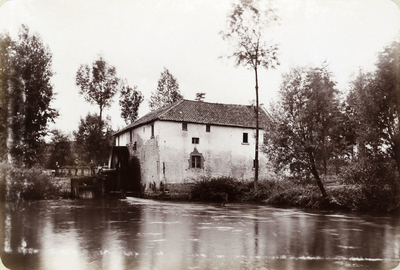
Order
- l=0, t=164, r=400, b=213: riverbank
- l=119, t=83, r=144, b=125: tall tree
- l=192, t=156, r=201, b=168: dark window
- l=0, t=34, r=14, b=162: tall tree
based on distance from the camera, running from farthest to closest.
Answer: l=192, t=156, r=201, b=168: dark window
l=119, t=83, r=144, b=125: tall tree
l=0, t=164, r=400, b=213: riverbank
l=0, t=34, r=14, b=162: tall tree

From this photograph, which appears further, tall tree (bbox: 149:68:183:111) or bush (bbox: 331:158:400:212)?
tall tree (bbox: 149:68:183:111)

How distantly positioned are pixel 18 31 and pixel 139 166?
10.2 metres

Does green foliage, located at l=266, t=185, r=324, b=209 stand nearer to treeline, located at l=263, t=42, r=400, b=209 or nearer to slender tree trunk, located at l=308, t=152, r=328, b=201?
slender tree trunk, located at l=308, t=152, r=328, b=201

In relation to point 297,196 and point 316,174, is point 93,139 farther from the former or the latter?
point 297,196

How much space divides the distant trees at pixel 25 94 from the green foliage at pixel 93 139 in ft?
3.78

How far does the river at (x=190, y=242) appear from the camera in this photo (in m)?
5.52

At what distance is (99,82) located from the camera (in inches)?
286

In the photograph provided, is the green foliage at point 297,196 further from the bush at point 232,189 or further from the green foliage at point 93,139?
the green foliage at point 93,139

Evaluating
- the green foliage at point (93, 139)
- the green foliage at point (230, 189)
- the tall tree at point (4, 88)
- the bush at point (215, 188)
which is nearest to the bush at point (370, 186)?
the green foliage at point (230, 189)

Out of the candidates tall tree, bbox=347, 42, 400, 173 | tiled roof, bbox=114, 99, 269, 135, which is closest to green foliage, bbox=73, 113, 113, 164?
tiled roof, bbox=114, 99, 269, 135

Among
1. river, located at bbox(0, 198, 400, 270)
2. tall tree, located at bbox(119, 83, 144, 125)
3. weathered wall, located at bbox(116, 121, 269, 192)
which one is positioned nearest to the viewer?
river, located at bbox(0, 198, 400, 270)

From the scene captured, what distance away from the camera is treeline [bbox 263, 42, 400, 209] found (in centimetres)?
756

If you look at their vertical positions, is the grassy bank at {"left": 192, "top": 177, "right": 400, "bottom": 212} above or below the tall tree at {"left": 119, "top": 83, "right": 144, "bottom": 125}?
below

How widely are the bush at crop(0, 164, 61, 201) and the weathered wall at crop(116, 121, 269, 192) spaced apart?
14.0 feet
